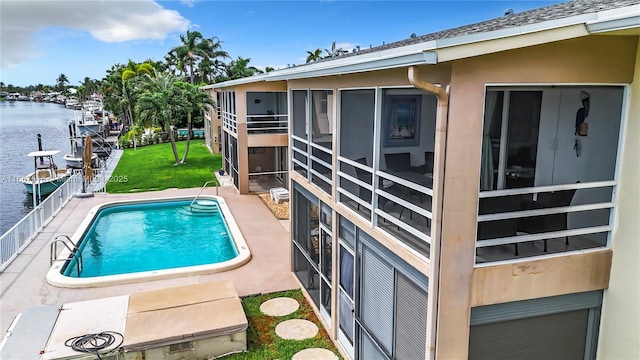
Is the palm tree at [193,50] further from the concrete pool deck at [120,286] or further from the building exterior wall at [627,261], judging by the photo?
the building exterior wall at [627,261]

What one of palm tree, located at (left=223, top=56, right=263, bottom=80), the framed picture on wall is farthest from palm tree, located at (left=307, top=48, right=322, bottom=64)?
the framed picture on wall

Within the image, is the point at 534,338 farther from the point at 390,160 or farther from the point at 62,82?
the point at 62,82

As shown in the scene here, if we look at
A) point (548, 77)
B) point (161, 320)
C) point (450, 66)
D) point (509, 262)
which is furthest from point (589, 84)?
point (161, 320)

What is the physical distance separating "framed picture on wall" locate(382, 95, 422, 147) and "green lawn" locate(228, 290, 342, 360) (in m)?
4.32

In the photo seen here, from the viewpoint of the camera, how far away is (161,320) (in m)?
8.86

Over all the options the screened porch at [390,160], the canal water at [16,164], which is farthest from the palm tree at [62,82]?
the screened porch at [390,160]

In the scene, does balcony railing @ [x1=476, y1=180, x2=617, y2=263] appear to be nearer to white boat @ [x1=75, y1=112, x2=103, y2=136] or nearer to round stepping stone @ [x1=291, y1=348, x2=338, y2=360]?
round stepping stone @ [x1=291, y1=348, x2=338, y2=360]

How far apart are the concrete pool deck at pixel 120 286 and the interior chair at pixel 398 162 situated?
4.34 meters

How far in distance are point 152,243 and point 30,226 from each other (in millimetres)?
3940

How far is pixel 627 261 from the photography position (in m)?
5.43

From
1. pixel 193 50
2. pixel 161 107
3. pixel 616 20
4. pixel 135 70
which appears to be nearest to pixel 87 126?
pixel 135 70

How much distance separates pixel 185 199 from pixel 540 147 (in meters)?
17.1

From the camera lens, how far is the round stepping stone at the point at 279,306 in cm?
1027

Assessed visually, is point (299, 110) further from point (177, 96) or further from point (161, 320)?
point (177, 96)
